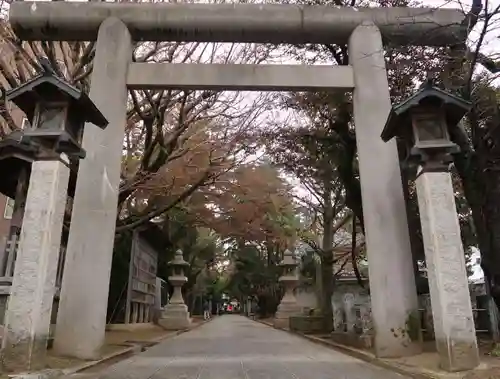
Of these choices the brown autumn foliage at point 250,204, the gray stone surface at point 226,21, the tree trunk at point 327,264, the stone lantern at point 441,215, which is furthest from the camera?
the brown autumn foliage at point 250,204

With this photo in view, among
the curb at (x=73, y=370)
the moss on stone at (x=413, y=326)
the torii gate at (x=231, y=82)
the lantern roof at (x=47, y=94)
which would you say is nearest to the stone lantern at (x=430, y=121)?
the torii gate at (x=231, y=82)

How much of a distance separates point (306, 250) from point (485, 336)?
610 inches

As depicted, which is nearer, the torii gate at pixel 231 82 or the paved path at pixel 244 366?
the paved path at pixel 244 366

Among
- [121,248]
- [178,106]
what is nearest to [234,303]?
[121,248]

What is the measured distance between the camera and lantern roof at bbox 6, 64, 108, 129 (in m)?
6.92

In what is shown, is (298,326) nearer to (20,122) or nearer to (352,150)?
(352,150)

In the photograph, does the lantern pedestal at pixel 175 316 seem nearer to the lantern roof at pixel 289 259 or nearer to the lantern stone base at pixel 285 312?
the lantern stone base at pixel 285 312

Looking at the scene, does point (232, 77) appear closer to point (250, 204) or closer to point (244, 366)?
point (244, 366)

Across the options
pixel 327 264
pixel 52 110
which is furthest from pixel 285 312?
pixel 52 110

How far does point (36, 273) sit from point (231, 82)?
543 cm

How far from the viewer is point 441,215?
6805 mm

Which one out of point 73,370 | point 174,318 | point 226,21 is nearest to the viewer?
point 73,370

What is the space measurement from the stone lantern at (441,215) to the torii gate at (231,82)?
A: 1.50 m

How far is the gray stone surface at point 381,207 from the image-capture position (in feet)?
26.2
